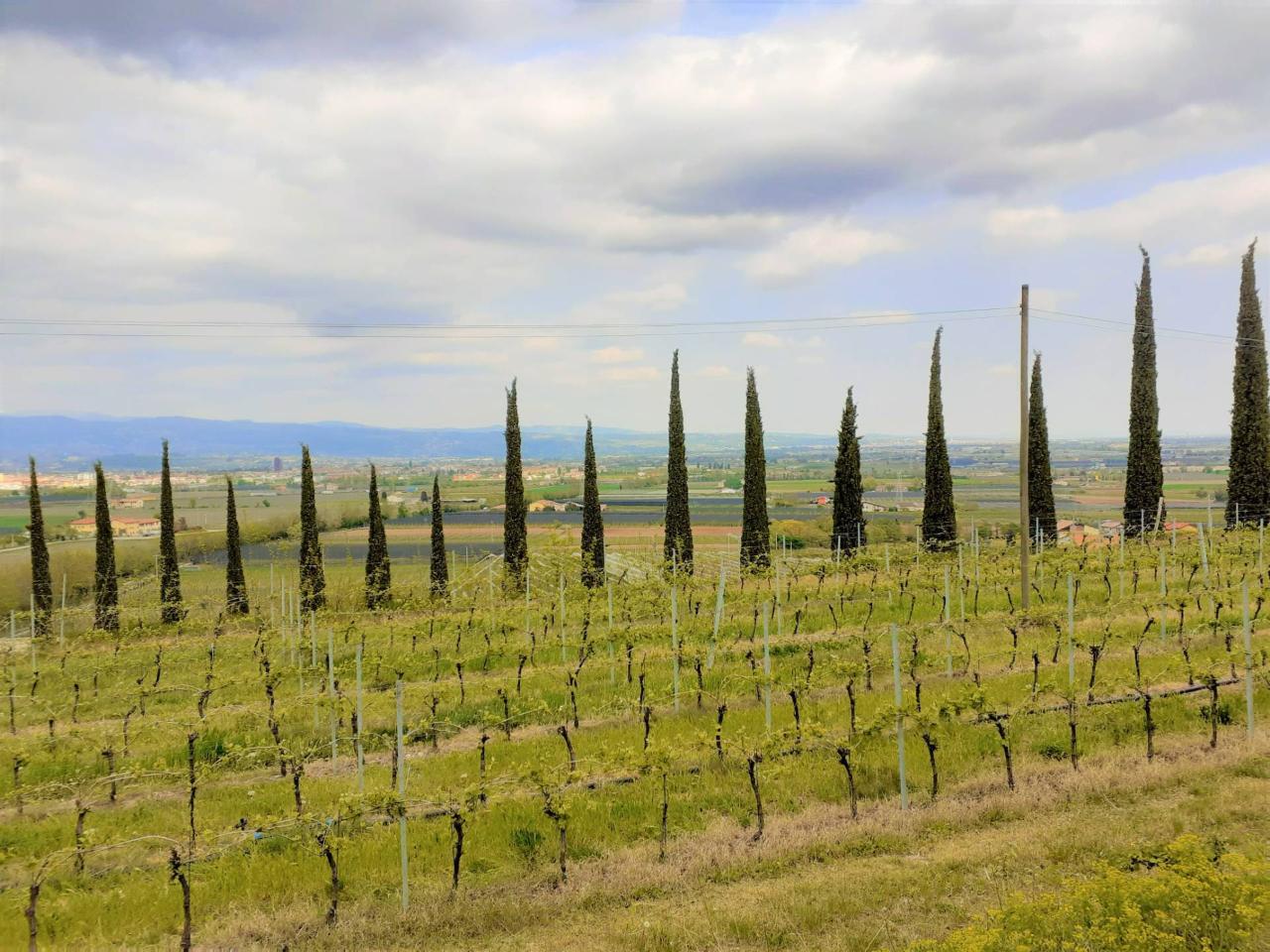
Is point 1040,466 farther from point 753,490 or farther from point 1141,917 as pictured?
point 1141,917

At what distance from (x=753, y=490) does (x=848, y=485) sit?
4.32m

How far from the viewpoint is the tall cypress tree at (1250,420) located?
31.8 m

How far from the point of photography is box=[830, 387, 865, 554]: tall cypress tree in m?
33.7

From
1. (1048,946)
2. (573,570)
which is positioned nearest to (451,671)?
(1048,946)

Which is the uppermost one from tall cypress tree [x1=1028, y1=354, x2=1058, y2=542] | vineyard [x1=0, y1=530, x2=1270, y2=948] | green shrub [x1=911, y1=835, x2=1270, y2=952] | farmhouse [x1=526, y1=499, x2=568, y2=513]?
tall cypress tree [x1=1028, y1=354, x2=1058, y2=542]

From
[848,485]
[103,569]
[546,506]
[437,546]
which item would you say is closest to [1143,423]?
[848,485]

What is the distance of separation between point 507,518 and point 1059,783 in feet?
84.8

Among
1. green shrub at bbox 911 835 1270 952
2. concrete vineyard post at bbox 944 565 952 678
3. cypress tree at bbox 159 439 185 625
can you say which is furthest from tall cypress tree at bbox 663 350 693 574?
green shrub at bbox 911 835 1270 952

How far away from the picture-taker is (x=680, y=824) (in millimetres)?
9258

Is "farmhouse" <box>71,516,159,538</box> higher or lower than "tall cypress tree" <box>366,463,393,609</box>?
→ lower

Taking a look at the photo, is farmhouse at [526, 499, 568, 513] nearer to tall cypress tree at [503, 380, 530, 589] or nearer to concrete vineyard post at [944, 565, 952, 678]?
tall cypress tree at [503, 380, 530, 589]

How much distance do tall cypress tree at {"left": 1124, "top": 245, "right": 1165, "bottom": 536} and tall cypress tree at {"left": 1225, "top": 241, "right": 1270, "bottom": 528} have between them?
118 inches

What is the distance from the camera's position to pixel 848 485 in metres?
34.0

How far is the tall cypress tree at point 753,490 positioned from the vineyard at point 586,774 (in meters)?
14.2
